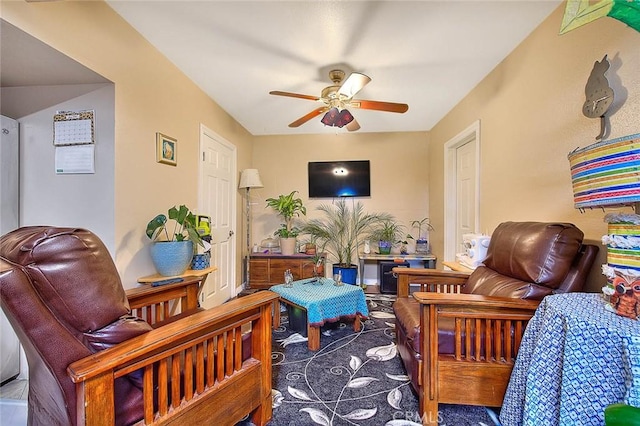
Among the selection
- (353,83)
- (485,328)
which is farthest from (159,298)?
(353,83)

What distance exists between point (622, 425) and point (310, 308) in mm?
1765

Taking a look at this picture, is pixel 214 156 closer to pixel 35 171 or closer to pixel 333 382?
pixel 35 171

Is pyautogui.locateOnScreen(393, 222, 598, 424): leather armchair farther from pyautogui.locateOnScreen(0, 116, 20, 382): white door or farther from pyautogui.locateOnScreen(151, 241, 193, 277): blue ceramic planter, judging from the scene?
pyautogui.locateOnScreen(0, 116, 20, 382): white door

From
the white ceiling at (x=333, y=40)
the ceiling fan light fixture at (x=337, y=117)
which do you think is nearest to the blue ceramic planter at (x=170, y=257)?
the white ceiling at (x=333, y=40)

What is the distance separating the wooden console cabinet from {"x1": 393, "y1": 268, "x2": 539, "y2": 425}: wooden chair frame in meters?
2.42

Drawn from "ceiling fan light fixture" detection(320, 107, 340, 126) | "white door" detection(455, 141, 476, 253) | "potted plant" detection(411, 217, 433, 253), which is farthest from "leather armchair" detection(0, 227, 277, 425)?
"potted plant" detection(411, 217, 433, 253)

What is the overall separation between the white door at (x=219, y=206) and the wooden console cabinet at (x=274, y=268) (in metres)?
Result: 0.29

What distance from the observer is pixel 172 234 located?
7.58 ft

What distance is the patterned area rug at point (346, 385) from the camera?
144 centimetres

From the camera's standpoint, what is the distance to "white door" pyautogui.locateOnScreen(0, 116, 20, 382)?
1628 mm

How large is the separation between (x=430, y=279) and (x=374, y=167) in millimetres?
2463

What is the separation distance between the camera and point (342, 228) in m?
4.15

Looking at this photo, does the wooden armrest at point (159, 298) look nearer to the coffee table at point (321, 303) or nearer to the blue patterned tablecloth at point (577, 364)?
the coffee table at point (321, 303)

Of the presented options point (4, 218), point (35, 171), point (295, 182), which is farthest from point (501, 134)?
point (4, 218)
